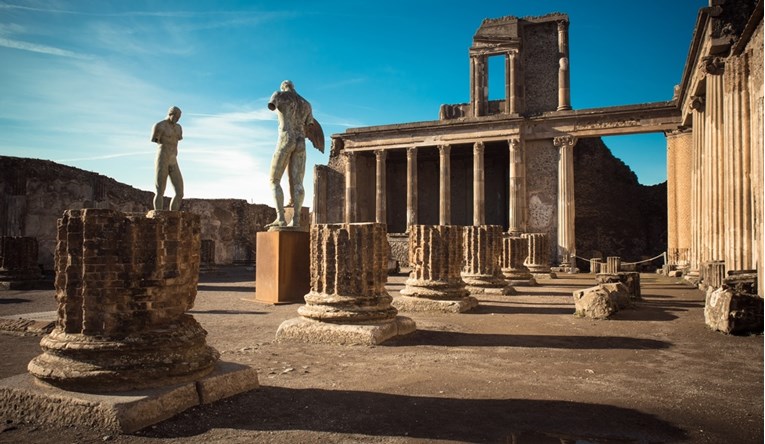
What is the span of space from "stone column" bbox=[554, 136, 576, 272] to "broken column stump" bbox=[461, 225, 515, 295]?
444 inches

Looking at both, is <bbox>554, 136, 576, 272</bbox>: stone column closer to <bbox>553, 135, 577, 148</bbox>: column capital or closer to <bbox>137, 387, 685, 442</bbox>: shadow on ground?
<bbox>553, 135, 577, 148</bbox>: column capital

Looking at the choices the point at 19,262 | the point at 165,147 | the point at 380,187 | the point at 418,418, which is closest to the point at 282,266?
the point at 165,147

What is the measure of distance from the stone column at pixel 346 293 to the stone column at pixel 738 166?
27.0 ft

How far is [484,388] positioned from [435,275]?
4.72 m

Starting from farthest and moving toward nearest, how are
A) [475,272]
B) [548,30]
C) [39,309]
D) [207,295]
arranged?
[548,30]
[475,272]
[207,295]
[39,309]

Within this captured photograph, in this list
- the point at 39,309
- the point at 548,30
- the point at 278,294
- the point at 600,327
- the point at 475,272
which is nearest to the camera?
the point at 600,327

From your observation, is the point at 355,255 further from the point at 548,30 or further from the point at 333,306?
the point at 548,30

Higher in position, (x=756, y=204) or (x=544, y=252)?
(x=756, y=204)

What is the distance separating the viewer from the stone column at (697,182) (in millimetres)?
15086

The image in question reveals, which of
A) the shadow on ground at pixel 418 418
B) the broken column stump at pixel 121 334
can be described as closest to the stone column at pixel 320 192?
the broken column stump at pixel 121 334

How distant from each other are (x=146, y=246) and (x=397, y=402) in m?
2.04

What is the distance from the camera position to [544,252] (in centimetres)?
1727

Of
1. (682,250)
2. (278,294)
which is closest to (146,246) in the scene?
(278,294)

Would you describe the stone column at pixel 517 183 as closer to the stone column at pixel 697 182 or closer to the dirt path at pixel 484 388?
the stone column at pixel 697 182
